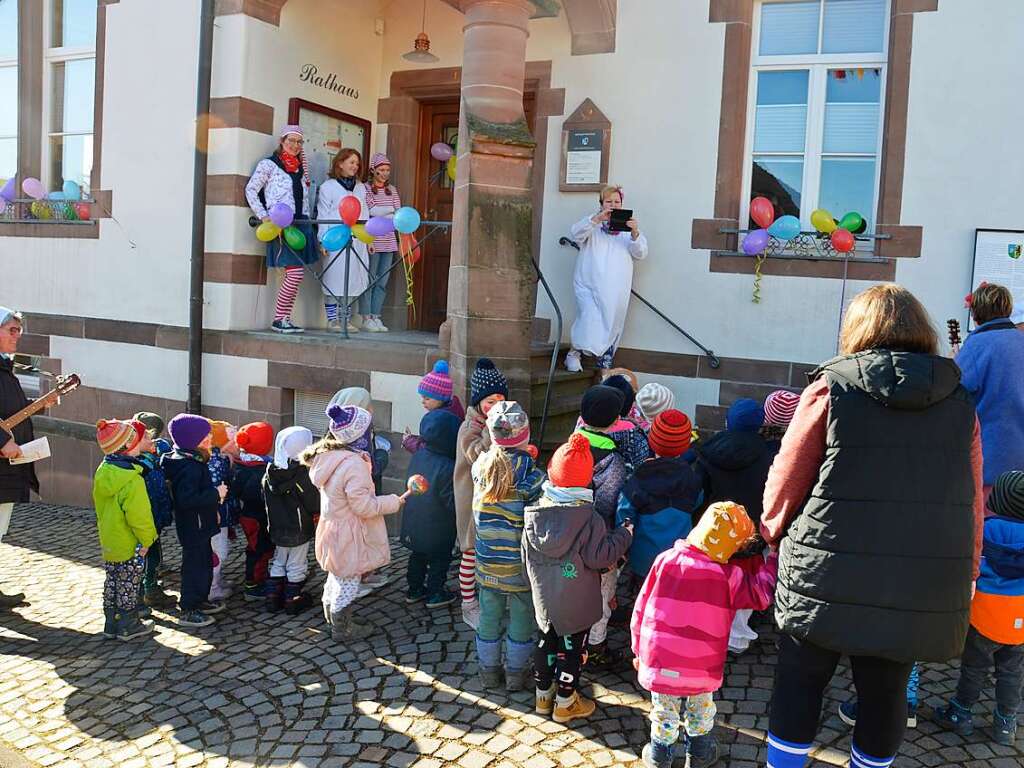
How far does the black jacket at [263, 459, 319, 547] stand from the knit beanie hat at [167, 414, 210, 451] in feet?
1.36

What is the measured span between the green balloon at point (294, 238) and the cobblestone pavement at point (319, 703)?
141 inches

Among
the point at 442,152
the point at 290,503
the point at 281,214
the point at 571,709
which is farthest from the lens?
the point at 442,152

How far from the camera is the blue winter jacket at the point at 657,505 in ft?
13.5

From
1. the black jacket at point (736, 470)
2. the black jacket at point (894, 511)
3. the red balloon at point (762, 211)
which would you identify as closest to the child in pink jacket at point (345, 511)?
the black jacket at point (736, 470)

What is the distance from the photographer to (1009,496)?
347 centimetres

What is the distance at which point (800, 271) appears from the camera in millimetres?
6914

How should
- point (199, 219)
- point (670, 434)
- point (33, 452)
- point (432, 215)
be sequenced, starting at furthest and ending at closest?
point (432, 215), point (199, 219), point (33, 452), point (670, 434)

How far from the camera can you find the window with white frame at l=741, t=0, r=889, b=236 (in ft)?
23.0

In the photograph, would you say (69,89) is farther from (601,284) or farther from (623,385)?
(623,385)

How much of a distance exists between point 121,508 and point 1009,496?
4.24 metres

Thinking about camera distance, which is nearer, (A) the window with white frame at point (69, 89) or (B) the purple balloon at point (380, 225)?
(B) the purple balloon at point (380, 225)

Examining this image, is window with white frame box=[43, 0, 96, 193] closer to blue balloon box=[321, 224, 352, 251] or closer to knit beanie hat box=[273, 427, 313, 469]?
blue balloon box=[321, 224, 352, 251]

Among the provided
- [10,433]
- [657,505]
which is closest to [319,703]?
[657,505]

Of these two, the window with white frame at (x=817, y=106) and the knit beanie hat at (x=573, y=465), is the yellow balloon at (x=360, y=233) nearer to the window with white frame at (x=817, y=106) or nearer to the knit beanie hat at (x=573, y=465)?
the window with white frame at (x=817, y=106)
